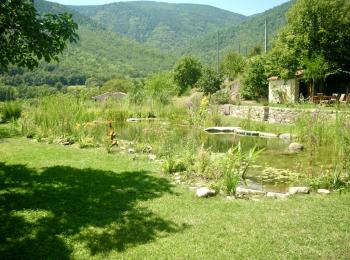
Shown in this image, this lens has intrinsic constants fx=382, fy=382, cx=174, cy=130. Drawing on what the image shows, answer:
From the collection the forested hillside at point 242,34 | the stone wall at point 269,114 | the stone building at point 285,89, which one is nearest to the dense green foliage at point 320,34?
the stone building at point 285,89

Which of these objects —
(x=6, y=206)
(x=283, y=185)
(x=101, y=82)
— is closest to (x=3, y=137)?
(x=6, y=206)

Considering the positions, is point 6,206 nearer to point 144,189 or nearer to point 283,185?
point 144,189

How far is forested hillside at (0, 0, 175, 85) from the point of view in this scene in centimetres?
6881

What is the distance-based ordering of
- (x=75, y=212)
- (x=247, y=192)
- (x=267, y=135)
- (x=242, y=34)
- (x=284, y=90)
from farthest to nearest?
1. (x=242, y=34)
2. (x=284, y=90)
3. (x=267, y=135)
4. (x=247, y=192)
5. (x=75, y=212)

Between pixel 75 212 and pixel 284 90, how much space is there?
2212 centimetres

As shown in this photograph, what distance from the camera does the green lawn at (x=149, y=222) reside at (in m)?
3.57

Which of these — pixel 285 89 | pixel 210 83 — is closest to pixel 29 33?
pixel 285 89

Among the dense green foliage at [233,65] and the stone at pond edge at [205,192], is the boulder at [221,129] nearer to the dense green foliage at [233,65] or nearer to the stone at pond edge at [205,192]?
the stone at pond edge at [205,192]

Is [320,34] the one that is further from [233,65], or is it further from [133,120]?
[233,65]

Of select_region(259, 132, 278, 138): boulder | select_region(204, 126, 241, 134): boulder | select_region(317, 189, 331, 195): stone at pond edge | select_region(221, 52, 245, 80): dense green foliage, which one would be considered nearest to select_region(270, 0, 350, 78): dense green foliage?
select_region(204, 126, 241, 134): boulder

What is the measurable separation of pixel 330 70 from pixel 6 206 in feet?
69.6

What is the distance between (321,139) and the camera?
8945 millimetres

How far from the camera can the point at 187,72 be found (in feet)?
164

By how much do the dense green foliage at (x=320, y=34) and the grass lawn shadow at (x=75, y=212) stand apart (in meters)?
18.0
